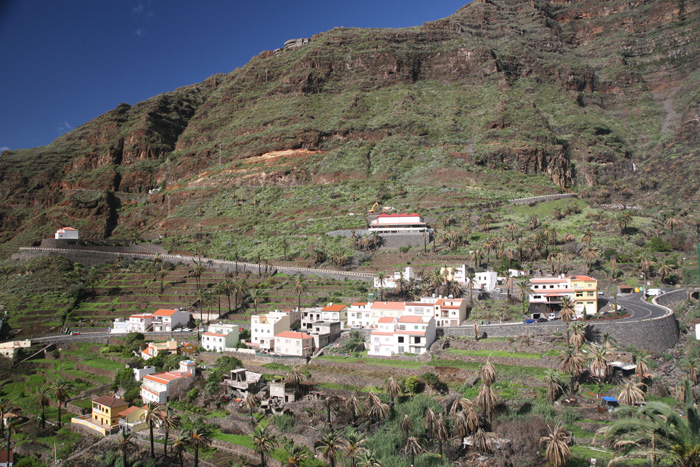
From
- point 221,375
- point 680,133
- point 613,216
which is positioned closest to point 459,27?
point 680,133

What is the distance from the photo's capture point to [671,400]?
3016cm

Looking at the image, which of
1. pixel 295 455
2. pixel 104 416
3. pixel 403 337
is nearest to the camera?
pixel 295 455

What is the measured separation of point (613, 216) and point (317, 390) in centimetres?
5943

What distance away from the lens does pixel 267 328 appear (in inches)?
2052

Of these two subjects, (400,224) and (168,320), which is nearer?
(168,320)

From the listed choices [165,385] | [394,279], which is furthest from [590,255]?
[165,385]

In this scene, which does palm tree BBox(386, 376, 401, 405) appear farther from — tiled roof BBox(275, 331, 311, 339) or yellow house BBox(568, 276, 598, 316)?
yellow house BBox(568, 276, 598, 316)

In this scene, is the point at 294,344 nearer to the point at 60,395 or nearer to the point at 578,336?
the point at 60,395

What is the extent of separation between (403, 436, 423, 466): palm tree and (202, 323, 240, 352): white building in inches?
1011

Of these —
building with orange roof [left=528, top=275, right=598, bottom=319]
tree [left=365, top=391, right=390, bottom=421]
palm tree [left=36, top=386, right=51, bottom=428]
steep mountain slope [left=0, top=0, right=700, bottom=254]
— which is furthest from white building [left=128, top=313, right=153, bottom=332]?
building with orange roof [left=528, top=275, right=598, bottom=319]

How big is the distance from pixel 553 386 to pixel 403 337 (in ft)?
49.9

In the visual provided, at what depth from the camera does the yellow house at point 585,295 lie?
46000 mm

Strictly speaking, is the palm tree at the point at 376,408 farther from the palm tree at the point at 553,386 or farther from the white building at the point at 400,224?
the white building at the point at 400,224

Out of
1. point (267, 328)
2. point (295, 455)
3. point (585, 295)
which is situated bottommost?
point (295, 455)
